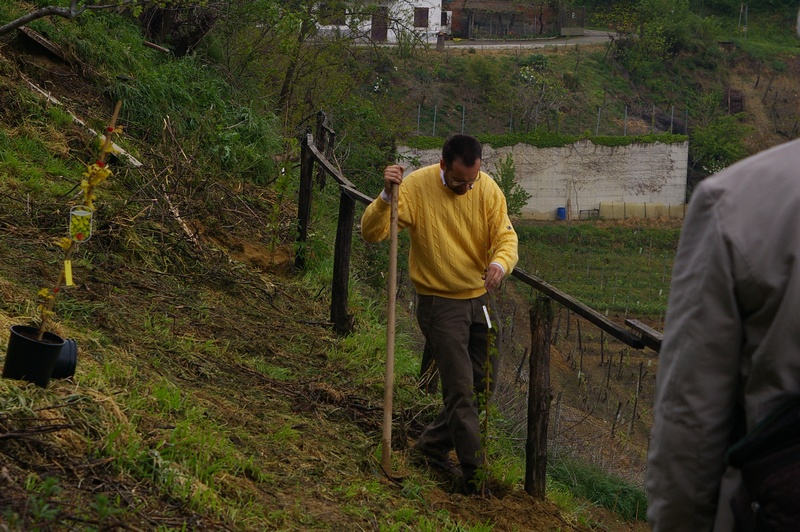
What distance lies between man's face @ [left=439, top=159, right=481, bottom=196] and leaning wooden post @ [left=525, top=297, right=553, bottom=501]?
2.39 ft

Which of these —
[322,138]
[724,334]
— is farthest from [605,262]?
[724,334]

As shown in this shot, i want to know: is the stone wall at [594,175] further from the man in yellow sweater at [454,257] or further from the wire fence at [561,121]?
the man in yellow sweater at [454,257]

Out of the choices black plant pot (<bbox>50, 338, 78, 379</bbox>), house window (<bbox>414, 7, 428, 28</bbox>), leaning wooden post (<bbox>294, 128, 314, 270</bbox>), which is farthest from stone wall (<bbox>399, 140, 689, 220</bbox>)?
black plant pot (<bbox>50, 338, 78, 379</bbox>)

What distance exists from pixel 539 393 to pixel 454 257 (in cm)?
88

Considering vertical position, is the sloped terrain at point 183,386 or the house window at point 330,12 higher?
the house window at point 330,12

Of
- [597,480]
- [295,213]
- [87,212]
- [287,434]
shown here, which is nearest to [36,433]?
[87,212]

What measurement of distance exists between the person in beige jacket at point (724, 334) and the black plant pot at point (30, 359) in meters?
2.52

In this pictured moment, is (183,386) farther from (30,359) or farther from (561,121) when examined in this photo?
(561,121)

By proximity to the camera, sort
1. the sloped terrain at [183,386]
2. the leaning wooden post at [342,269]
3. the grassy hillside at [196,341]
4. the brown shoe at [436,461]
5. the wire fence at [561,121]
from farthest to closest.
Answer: the wire fence at [561,121] → the leaning wooden post at [342,269] → the brown shoe at [436,461] → the grassy hillside at [196,341] → the sloped terrain at [183,386]

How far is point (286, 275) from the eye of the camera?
8750mm

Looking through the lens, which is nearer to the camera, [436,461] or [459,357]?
[459,357]

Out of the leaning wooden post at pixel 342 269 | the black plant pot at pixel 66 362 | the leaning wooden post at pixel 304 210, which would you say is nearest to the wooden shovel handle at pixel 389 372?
the black plant pot at pixel 66 362

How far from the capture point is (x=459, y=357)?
17.0 feet

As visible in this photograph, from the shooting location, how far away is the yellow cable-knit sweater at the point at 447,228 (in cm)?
518
